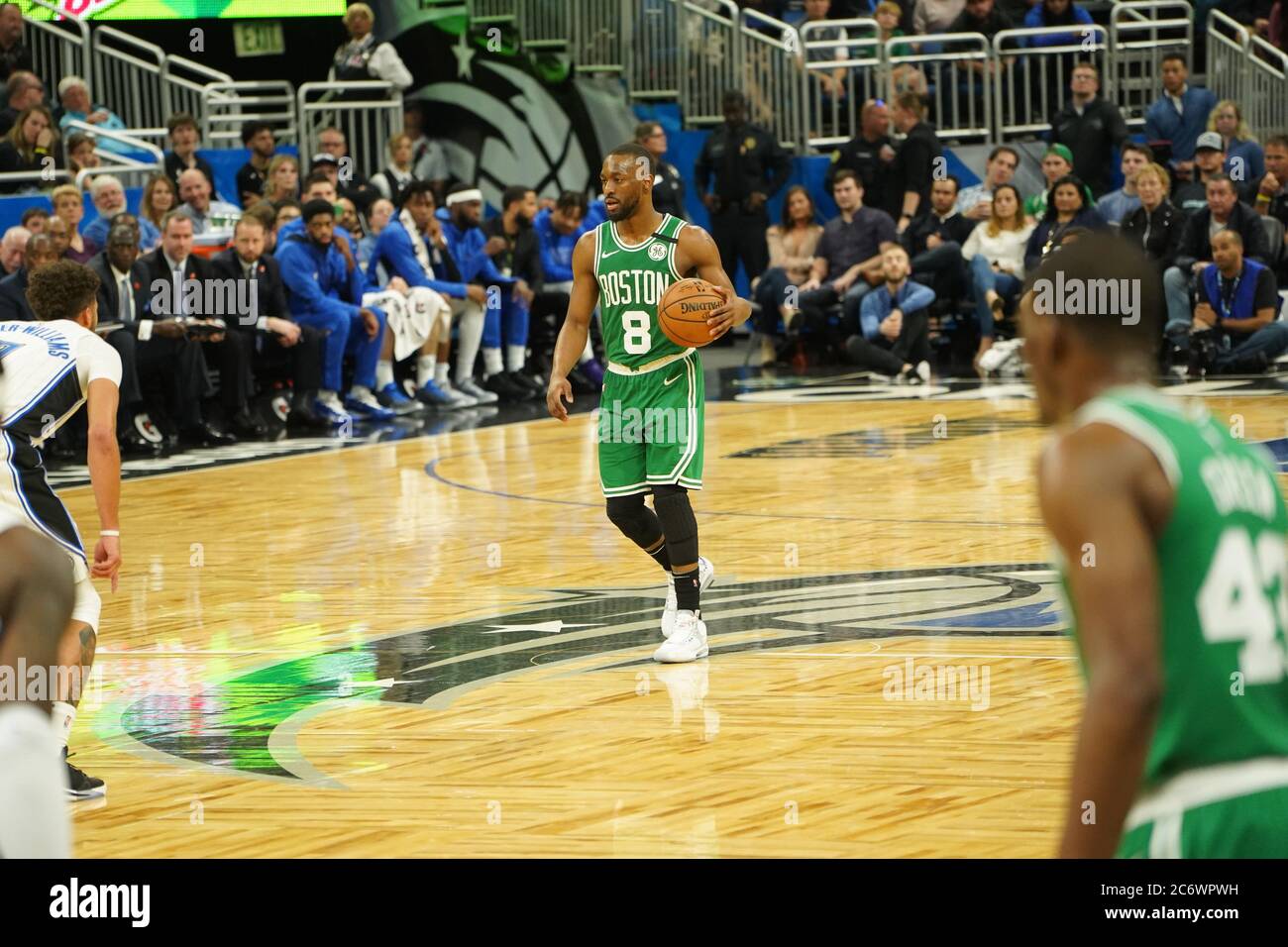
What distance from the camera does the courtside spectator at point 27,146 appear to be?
52.3 feet

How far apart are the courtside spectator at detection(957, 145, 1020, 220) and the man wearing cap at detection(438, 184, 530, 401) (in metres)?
4.40

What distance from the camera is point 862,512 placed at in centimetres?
1050

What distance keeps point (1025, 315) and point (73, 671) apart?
3455 millimetres

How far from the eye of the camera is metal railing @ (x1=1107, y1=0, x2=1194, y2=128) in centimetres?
2042

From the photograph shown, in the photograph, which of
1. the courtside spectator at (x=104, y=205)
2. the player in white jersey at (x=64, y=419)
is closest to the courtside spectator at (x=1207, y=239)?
the courtside spectator at (x=104, y=205)

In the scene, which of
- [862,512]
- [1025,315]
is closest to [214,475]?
[862,512]

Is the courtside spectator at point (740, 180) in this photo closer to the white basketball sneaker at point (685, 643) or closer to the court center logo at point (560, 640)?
the court center logo at point (560, 640)

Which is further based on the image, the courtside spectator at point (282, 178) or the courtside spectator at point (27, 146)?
the courtside spectator at point (282, 178)

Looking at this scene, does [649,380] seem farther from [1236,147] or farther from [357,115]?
[357,115]

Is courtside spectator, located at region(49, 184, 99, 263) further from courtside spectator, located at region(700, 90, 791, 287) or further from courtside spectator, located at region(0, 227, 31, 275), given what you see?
courtside spectator, located at region(700, 90, 791, 287)

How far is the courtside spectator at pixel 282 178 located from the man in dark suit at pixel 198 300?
176cm

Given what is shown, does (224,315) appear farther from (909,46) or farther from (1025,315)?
(1025,315)

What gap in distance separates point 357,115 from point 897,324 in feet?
21.6

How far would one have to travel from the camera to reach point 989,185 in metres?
18.5
